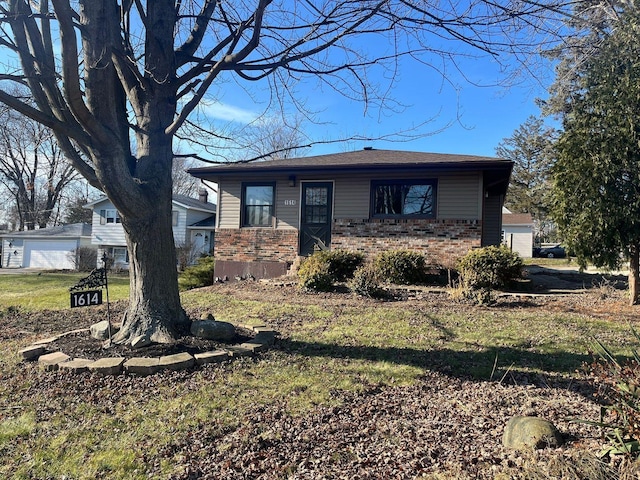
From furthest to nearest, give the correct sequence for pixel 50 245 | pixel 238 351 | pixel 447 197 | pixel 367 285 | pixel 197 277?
pixel 50 245 → pixel 197 277 → pixel 447 197 → pixel 367 285 → pixel 238 351

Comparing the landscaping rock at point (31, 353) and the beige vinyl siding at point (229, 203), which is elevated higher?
the beige vinyl siding at point (229, 203)

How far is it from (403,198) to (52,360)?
963cm

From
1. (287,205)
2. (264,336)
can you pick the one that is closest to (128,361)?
(264,336)

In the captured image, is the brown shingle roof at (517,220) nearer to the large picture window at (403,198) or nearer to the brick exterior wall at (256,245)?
the large picture window at (403,198)

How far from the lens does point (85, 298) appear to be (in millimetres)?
4469

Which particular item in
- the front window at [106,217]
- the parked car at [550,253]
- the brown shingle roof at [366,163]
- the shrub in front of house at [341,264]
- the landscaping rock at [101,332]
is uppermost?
the brown shingle roof at [366,163]

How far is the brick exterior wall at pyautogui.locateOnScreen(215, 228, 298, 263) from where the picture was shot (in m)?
12.6

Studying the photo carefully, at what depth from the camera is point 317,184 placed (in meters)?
12.5

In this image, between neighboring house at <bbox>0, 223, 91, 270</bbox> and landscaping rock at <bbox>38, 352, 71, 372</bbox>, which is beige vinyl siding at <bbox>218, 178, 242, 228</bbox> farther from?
neighboring house at <bbox>0, 223, 91, 270</bbox>

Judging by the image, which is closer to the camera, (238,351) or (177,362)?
(177,362)

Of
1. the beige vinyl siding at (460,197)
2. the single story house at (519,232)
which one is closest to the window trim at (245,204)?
the beige vinyl siding at (460,197)

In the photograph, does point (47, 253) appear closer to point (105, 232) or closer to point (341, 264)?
point (105, 232)

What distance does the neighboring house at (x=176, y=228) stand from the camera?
26719mm

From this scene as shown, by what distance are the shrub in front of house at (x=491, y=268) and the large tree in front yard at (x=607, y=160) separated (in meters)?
1.55
